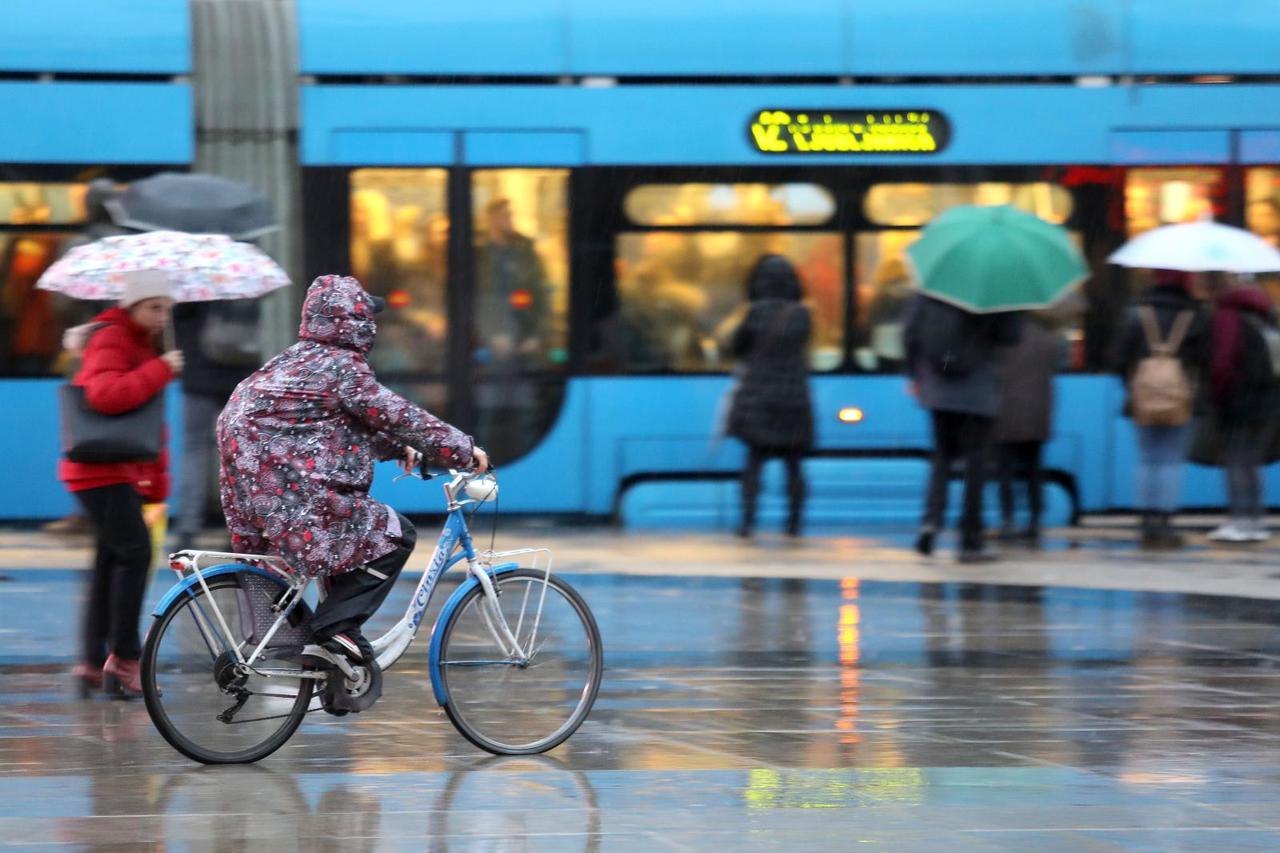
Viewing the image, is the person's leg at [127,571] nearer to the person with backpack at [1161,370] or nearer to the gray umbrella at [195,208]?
the gray umbrella at [195,208]

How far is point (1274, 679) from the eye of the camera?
8672 mm

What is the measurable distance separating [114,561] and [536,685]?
2065 mm

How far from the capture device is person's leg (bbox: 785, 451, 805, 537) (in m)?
13.4

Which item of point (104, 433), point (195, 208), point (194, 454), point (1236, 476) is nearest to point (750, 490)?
point (1236, 476)

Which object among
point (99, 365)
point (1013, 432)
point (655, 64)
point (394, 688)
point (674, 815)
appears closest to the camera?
point (674, 815)

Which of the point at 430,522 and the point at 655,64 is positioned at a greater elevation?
the point at 655,64

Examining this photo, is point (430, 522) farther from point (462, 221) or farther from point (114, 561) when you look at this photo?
point (114, 561)

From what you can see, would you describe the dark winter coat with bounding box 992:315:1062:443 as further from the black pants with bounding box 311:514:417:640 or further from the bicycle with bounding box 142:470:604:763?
the black pants with bounding box 311:514:417:640

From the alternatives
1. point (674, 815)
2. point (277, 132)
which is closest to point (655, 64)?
point (277, 132)

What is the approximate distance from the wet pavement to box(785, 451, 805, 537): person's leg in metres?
2.44

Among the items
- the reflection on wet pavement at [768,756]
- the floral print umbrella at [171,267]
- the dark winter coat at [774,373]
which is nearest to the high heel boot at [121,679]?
the reflection on wet pavement at [768,756]

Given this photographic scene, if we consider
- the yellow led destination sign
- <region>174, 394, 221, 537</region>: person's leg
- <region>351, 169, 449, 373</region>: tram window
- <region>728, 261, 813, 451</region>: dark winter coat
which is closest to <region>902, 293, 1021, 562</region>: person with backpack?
<region>728, 261, 813, 451</region>: dark winter coat

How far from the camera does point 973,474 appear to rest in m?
12.3

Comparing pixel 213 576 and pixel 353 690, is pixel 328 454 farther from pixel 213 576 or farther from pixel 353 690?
pixel 353 690
